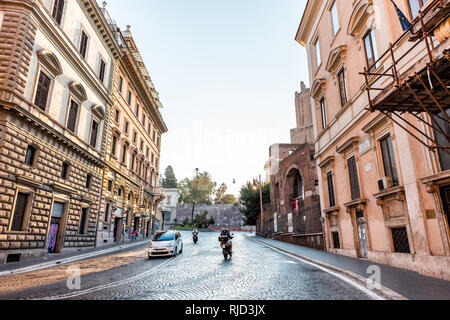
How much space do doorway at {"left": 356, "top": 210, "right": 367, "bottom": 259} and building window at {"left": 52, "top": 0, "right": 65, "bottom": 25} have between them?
19.9 m

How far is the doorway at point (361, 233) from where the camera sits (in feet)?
40.3

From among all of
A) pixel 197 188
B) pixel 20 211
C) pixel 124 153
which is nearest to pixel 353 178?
pixel 20 211

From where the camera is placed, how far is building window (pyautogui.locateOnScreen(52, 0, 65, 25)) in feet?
52.9

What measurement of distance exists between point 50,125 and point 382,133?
1676cm

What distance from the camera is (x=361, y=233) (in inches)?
499

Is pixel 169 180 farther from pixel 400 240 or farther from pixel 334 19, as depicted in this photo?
pixel 400 240

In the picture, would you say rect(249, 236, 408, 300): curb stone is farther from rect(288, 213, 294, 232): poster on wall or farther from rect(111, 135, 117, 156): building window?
rect(111, 135, 117, 156): building window

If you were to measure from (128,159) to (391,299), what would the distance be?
2750 cm

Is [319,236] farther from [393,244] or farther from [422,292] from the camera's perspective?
[422,292]

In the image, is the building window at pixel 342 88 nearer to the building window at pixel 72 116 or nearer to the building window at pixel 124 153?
the building window at pixel 72 116

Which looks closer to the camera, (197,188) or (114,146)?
(114,146)

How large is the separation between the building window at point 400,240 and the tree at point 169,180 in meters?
91.2

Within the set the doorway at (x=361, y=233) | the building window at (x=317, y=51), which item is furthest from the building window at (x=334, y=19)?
the doorway at (x=361, y=233)

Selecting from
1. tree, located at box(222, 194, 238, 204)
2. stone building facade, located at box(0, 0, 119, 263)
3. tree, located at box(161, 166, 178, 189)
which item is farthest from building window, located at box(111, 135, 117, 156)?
tree, located at box(161, 166, 178, 189)
